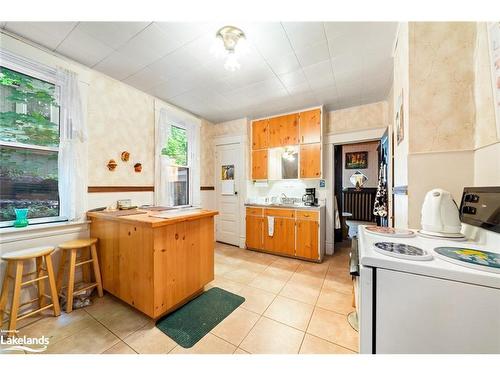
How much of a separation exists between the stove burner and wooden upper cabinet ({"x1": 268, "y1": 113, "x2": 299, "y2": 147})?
8.71 feet

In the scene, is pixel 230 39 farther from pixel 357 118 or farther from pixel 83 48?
pixel 357 118

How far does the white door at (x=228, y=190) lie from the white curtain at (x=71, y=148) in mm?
2311

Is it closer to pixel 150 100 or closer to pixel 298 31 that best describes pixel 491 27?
pixel 298 31

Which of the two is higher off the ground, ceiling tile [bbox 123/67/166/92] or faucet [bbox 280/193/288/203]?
ceiling tile [bbox 123/67/166/92]

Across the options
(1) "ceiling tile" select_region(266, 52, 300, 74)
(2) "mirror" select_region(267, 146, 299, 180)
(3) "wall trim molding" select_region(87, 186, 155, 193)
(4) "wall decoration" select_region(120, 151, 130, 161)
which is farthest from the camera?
(2) "mirror" select_region(267, 146, 299, 180)

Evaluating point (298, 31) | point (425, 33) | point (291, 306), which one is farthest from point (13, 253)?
point (425, 33)

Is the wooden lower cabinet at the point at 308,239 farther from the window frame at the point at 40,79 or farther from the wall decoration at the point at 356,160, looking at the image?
the wall decoration at the point at 356,160

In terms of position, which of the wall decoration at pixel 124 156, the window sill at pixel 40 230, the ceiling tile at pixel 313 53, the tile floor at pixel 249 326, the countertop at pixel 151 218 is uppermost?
the ceiling tile at pixel 313 53

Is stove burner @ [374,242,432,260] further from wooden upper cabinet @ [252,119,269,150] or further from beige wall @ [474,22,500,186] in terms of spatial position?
wooden upper cabinet @ [252,119,269,150]

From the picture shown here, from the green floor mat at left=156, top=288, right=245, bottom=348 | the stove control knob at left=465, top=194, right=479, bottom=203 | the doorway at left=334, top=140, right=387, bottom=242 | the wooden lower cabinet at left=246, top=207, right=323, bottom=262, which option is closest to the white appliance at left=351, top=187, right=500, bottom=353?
the stove control knob at left=465, top=194, right=479, bottom=203

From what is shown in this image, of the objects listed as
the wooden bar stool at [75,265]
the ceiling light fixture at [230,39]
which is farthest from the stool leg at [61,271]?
the ceiling light fixture at [230,39]

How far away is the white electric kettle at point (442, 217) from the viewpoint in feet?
3.43

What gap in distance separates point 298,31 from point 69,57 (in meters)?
2.39

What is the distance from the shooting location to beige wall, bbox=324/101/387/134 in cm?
298
